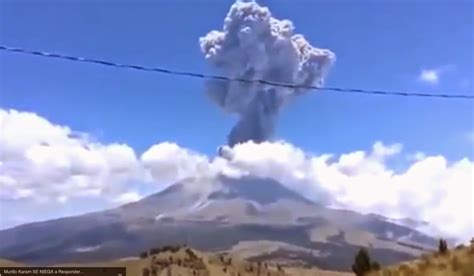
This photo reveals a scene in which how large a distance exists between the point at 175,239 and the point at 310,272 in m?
19.4

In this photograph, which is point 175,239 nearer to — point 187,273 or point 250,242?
point 250,242

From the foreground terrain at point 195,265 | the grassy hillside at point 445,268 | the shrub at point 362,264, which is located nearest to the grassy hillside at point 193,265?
the foreground terrain at point 195,265

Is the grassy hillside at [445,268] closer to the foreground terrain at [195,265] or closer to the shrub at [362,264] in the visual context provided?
the shrub at [362,264]

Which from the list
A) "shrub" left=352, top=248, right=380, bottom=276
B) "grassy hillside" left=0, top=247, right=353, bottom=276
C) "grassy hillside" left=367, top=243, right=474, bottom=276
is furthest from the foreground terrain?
"grassy hillside" left=367, top=243, right=474, bottom=276

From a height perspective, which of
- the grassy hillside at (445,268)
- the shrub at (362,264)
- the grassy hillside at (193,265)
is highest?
the grassy hillside at (193,265)

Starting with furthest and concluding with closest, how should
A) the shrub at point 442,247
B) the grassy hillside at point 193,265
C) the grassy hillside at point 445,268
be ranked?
the grassy hillside at point 193,265
the shrub at point 442,247
the grassy hillside at point 445,268

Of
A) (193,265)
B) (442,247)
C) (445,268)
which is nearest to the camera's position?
(445,268)

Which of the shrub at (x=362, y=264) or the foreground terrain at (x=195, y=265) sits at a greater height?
the foreground terrain at (x=195, y=265)

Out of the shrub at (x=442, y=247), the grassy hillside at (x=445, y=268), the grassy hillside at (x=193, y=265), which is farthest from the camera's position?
the grassy hillside at (x=193, y=265)

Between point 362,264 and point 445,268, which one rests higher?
point 362,264

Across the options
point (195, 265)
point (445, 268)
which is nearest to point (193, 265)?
point (195, 265)

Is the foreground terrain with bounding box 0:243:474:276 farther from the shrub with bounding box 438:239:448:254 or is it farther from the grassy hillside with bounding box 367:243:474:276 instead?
the grassy hillside with bounding box 367:243:474:276

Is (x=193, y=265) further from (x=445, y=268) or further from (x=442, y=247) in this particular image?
(x=445, y=268)

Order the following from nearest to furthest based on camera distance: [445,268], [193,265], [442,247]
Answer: [445,268]
[442,247]
[193,265]
